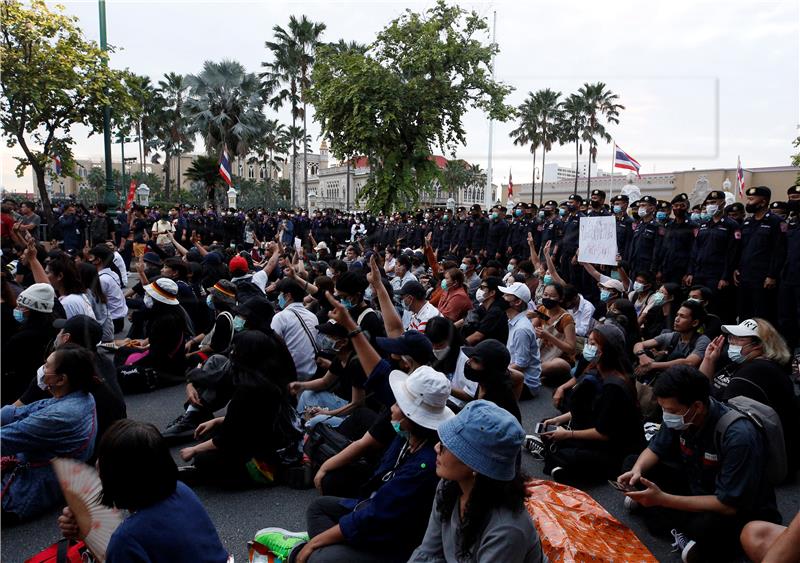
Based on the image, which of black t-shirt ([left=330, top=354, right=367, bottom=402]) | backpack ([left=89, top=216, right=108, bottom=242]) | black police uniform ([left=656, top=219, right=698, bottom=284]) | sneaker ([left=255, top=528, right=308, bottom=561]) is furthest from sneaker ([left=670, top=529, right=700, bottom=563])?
backpack ([left=89, top=216, right=108, bottom=242])

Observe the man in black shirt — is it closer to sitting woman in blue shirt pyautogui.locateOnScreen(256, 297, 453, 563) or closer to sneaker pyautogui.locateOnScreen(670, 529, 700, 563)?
sneaker pyautogui.locateOnScreen(670, 529, 700, 563)

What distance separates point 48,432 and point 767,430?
4.44 meters

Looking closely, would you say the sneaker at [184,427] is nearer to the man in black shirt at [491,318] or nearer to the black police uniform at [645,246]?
the man in black shirt at [491,318]

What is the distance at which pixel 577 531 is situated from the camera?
10.9 ft

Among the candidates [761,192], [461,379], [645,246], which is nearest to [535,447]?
[461,379]

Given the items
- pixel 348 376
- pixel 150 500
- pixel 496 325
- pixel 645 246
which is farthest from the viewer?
pixel 645 246

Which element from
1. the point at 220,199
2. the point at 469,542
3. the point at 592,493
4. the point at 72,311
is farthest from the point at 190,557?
the point at 220,199

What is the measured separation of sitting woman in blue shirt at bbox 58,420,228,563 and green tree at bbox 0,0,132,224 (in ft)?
58.6

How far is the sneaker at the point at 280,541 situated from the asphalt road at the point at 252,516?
0.56 meters

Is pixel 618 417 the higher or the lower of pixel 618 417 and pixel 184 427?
the higher

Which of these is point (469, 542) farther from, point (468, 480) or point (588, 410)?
point (588, 410)

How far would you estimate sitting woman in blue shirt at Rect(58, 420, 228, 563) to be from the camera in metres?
2.08

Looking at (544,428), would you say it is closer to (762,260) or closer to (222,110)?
(762,260)

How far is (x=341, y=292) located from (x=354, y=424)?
1.69m
